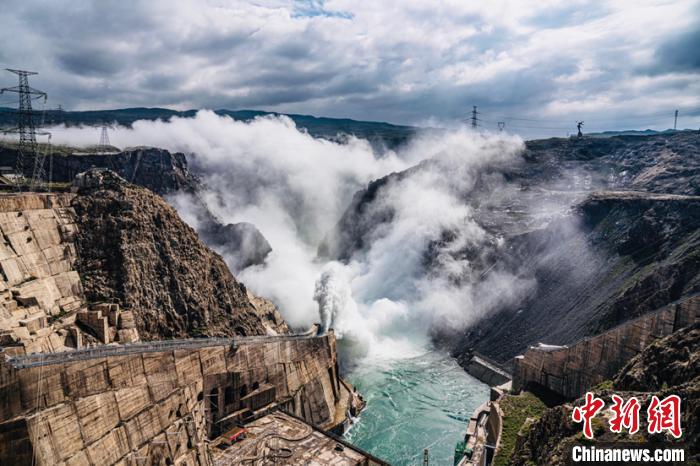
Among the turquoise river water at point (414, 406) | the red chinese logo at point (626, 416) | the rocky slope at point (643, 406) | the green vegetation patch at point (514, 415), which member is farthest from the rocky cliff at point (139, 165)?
the red chinese logo at point (626, 416)

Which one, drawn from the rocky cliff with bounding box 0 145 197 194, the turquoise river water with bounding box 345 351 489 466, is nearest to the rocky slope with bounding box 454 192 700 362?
the turquoise river water with bounding box 345 351 489 466

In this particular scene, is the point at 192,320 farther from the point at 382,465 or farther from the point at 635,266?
the point at 635,266

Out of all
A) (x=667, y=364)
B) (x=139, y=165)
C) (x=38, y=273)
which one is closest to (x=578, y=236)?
(x=667, y=364)

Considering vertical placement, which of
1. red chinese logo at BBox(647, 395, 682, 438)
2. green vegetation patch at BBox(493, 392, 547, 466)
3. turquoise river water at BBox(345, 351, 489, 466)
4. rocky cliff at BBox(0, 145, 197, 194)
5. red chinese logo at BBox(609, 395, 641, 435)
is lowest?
turquoise river water at BBox(345, 351, 489, 466)

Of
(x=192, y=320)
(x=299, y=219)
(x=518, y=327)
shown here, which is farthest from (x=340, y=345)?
(x=299, y=219)

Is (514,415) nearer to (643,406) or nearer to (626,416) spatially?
(643,406)

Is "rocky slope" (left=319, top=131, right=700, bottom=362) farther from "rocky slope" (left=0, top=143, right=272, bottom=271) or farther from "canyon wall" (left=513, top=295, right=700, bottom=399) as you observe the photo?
"rocky slope" (left=0, top=143, right=272, bottom=271)
